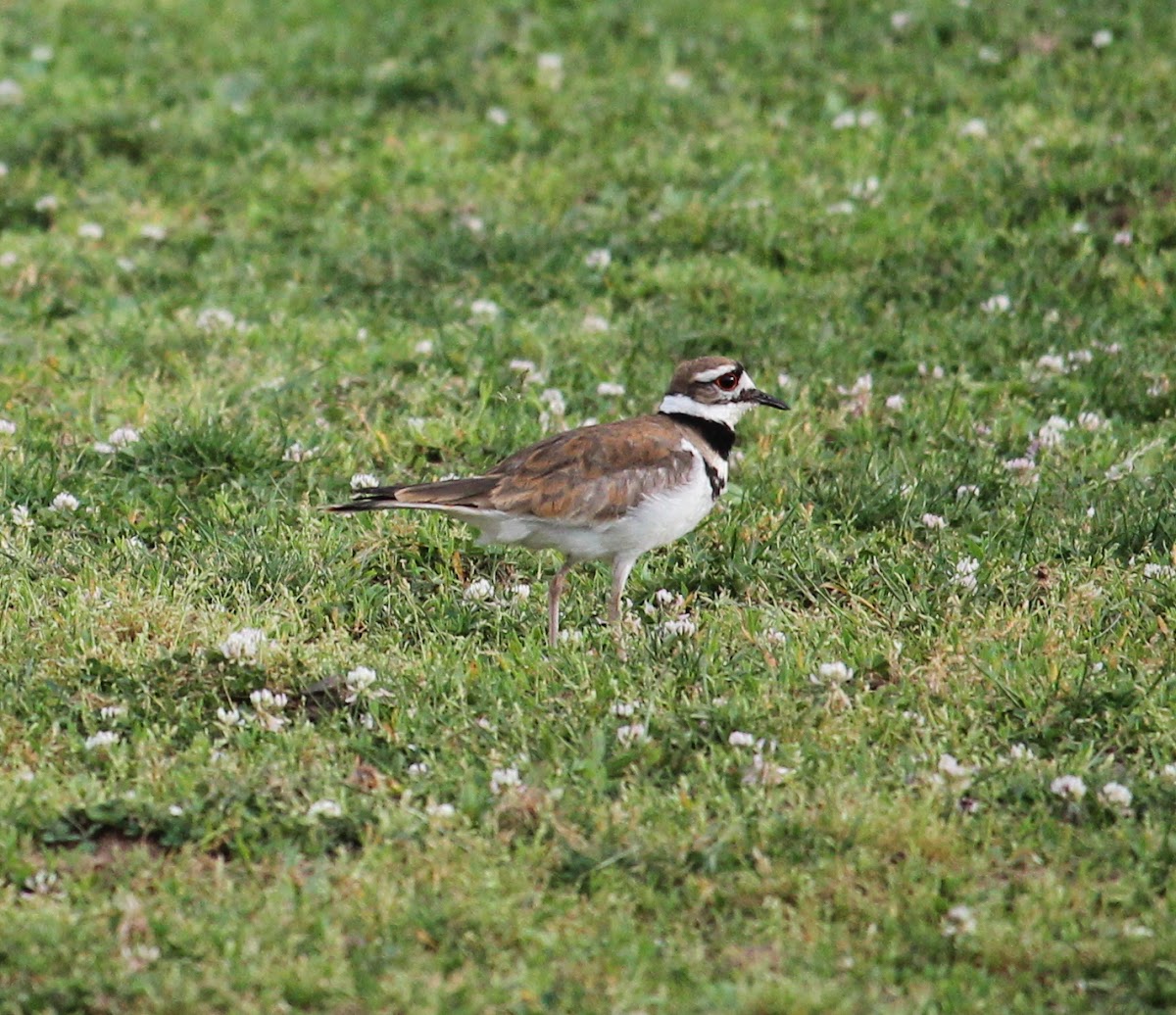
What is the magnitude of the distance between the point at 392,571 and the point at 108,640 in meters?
1.51

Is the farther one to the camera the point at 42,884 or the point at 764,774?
the point at 764,774

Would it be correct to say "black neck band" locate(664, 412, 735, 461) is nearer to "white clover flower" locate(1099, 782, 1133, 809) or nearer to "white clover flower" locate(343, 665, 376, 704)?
"white clover flower" locate(343, 665, 376, 704)

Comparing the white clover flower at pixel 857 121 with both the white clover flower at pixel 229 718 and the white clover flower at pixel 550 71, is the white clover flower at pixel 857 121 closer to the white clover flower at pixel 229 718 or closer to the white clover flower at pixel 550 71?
the white clover flower at pixel 550 71

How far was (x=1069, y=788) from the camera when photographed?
5930mm

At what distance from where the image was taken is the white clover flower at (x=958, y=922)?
17.4 ft

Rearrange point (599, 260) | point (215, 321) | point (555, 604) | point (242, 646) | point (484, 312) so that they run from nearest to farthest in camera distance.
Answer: point (242, 646)
point (555, 604)
point (215, 321)
point (484, 312)
point (599, 260)

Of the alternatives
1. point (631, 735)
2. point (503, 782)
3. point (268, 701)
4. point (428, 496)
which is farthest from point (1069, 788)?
point (268, 701)

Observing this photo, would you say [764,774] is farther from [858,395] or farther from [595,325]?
[595,325]

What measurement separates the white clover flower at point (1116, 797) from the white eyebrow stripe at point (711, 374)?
275 cm

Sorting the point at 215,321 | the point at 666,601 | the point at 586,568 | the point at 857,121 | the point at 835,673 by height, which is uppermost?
the point at 857,121

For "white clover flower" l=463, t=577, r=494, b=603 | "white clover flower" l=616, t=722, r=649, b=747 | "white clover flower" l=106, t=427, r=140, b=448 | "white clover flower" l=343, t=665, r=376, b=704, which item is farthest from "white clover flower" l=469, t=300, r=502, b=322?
"white clover flower" l=616, t=722, r=649, b=747

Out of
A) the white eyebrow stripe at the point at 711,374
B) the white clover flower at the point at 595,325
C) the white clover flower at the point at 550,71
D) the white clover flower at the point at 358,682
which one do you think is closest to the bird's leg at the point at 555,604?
the white clover flower at the point at 358,682

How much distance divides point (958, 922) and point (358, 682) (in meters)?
2.37

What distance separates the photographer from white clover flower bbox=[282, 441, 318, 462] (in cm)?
880
